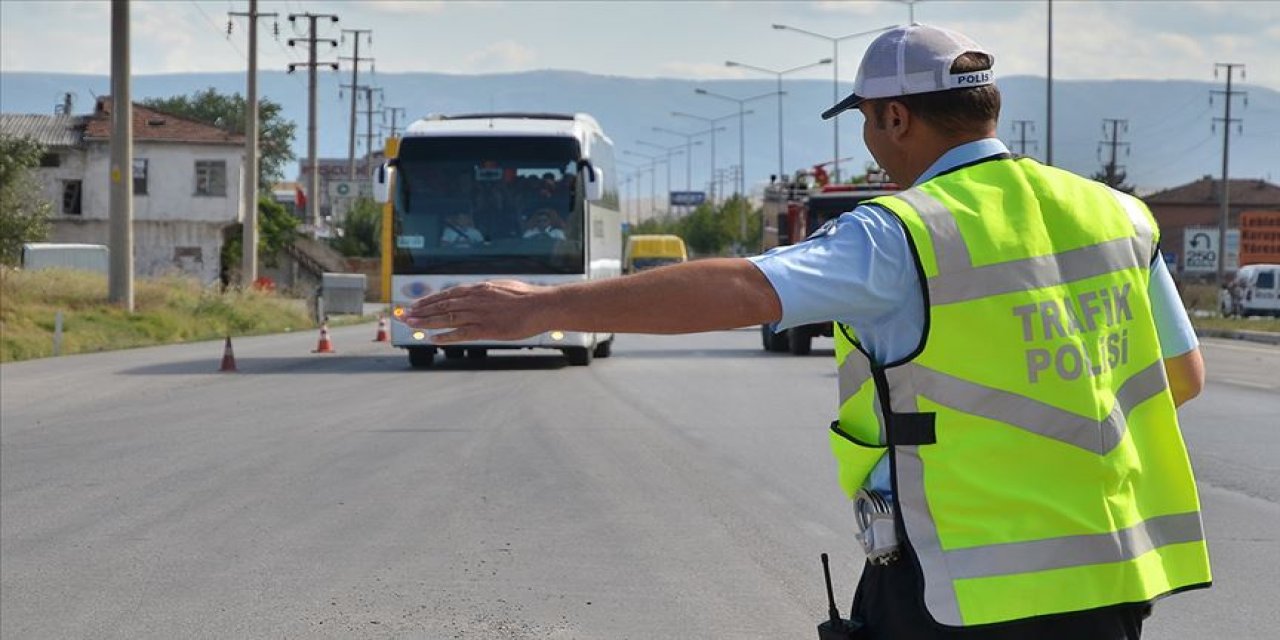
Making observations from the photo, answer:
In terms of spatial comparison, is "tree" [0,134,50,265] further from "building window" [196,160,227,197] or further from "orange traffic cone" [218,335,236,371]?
"orange traffic cone" [218,335,236,371]

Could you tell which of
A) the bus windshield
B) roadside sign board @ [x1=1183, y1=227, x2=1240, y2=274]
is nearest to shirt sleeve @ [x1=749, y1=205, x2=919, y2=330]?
the bus windshield

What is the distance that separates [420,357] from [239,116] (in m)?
123

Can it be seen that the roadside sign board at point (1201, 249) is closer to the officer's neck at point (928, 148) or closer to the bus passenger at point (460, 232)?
the bus passenger at point (460, 232)

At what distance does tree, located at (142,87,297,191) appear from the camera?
14075cm

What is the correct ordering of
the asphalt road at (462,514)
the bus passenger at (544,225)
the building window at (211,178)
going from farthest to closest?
the building window at (211,178), the bus passenger at (544,225), the asphalt road at (462,514)

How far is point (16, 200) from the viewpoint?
5562cm

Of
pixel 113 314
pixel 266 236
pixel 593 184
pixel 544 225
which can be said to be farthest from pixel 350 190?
pixel 593 184

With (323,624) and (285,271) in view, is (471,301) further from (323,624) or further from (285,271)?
A: (285,271)

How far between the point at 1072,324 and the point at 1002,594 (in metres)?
0.49

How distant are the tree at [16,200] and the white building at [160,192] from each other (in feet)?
58.6

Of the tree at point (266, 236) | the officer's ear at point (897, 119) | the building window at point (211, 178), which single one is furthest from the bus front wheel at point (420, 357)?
the building window at point (211, 178)

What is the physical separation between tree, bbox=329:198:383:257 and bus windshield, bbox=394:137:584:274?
219 ft

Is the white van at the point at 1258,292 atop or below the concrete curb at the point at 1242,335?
atop

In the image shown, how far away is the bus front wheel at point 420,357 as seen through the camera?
25.6 metres
